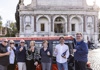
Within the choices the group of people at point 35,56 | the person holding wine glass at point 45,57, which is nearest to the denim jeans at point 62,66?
the group of people at point 35,56

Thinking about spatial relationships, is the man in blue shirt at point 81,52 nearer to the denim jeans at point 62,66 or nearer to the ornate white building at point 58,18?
the denim jeans at point 62,66

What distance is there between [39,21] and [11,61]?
42.5 metres

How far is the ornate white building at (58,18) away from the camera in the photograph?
167 feet

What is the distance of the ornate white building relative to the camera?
50.9 metres

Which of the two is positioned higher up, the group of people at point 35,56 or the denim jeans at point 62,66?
the group of people at point 35,56

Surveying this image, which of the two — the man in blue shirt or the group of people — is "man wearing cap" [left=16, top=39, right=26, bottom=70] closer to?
the group of people

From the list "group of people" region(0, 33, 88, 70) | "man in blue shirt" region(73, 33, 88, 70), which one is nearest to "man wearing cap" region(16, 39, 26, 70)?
"group of people" region(0, 33, 88, 70)

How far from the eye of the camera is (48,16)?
5119 centimetres

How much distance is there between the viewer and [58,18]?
2089 inches

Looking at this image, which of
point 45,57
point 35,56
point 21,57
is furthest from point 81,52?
point 21,57

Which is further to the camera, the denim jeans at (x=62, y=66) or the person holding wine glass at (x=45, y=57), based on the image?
the person holding wine glass at (x=45, y=57)

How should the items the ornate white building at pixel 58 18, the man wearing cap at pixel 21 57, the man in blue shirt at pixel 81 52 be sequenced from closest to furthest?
the man in blue shirt at pixel 81 52
the man wearing cap at pixel 21 57
the ornate white building at pixel 58 18

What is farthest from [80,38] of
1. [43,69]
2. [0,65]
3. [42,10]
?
[42,10]

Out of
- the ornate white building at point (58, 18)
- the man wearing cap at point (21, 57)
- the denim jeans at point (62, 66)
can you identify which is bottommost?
the denim jeans at point (62, 66)
